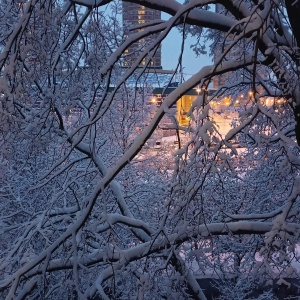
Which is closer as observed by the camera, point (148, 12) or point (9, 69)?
point (9, 69)

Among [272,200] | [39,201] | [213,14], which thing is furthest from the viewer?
[39,201]

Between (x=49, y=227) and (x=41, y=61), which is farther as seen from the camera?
(x=49, y=227)

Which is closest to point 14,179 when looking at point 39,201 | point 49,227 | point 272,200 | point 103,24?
point 39,201

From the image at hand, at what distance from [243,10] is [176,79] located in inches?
26.5

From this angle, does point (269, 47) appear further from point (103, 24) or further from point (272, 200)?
point (272, 200)

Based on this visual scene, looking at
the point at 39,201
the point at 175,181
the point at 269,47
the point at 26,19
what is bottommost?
the point at 39,201

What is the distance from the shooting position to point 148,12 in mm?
3971

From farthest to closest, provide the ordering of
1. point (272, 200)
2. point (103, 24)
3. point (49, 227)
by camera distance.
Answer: point (272, 200) → point (49, 227) → point (103, 24)

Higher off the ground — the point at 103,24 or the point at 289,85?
the point at 103,24

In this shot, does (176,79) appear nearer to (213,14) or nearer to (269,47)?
(213,14)

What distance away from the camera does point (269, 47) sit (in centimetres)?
286

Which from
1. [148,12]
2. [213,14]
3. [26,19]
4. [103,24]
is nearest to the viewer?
[26,19]

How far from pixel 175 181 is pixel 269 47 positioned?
1.03 metres

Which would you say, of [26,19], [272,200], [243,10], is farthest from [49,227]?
[243,10]
